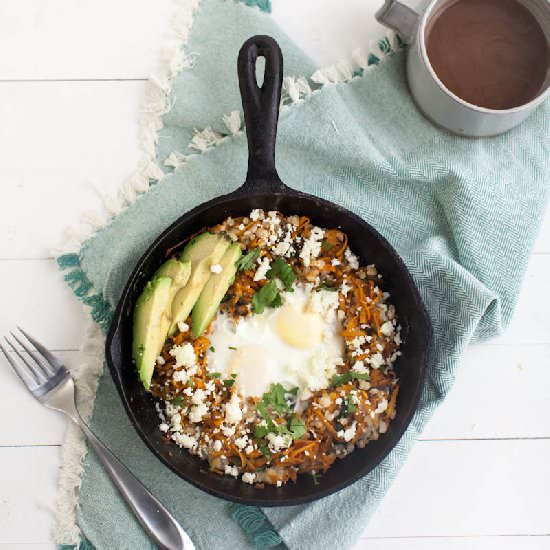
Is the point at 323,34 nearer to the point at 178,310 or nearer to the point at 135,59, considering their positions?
the point at 135,59

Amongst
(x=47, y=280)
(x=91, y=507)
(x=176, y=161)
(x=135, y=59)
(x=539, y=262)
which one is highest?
(x=135, y=59)

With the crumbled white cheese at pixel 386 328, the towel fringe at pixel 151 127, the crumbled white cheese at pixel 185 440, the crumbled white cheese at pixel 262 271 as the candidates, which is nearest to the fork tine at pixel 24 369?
the towel fringe at pixel 151 127

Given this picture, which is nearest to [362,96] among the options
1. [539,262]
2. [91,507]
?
[539,262]

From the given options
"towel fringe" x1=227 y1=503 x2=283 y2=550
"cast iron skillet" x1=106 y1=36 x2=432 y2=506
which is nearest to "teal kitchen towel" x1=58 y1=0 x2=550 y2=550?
"towel fringe" x1=227 y1=503 x2=283 y2=550

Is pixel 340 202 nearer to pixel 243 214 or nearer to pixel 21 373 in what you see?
Answer: pixel 243 214

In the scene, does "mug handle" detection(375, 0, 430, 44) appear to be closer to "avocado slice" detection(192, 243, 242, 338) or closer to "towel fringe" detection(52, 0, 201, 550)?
"towel fringe" detection(52, 0, 201, 550)
